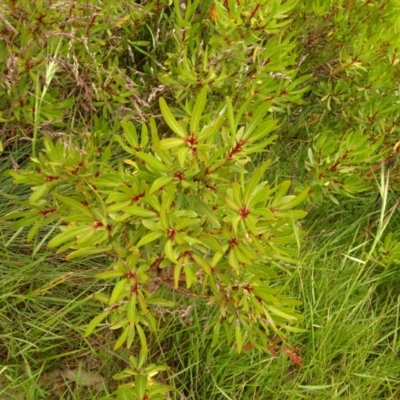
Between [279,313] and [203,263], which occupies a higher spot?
[203,263]

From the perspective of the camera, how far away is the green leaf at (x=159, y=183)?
52.1 inches

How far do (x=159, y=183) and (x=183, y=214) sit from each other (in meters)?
0.11

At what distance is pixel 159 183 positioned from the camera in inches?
52.5

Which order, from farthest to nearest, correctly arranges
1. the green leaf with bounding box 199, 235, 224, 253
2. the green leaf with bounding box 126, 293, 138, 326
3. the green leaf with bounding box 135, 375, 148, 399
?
the green leaf with bounding box 135, 375, 148, 399 → the green leaf with bounding box 126, 293, 138, 326 → the green leaf with bounding box 199, 235, 224, 253

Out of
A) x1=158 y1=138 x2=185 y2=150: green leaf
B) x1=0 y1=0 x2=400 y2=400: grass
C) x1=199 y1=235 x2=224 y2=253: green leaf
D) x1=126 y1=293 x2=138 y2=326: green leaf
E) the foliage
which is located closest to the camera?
x1=158 y1=138 x2=185 y2=150: green leaf

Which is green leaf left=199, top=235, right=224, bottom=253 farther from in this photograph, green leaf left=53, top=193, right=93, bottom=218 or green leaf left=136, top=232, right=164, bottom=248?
green leaf left=53, top=193, right=93, bottom=218

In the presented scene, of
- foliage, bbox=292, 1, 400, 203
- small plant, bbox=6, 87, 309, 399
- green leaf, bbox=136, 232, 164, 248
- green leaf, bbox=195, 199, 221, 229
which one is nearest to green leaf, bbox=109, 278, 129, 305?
small plant, bbox=6, 87, 309, 399

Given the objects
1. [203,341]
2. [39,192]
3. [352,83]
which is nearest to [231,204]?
[39,192]

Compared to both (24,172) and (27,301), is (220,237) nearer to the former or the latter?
(24,172)

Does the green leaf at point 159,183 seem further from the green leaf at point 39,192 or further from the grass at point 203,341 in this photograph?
the grass at point 203,341

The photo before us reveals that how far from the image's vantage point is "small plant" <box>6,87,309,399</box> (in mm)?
1353

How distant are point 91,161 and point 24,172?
7.3 inches

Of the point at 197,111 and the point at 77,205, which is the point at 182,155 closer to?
the point at 197,111

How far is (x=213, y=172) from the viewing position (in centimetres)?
138
